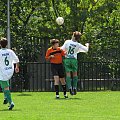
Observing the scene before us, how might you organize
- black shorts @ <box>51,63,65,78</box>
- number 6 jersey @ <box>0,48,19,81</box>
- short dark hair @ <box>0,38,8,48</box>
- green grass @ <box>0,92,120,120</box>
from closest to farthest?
green grass @ <box>0,92,120,120</box> → short dark hair @ <box>0,38,8,48</box> → number 6 jersey @ <box>0,48,19,81</box> → black shorts @ <box>51,63,65,78</box>

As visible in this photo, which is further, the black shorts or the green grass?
the black shorts

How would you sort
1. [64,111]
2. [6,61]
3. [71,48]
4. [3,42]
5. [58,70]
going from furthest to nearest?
[71,48]
[58,70]
[6,61]
[3,42]
[64,111]

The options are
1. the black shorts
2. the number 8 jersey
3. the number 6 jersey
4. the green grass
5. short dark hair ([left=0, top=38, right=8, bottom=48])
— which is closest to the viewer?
the green grass

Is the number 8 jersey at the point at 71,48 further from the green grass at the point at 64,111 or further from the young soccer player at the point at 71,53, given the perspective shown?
the green grass at the point at 64,111

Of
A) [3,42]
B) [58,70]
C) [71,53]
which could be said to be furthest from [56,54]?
[3,42]

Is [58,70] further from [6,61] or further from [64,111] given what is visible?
[64,111]

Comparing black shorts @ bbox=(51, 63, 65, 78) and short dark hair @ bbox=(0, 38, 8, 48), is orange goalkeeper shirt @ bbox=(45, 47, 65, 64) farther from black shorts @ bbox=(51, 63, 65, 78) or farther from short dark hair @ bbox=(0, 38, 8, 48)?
short dark hair @ bbox=(0, 38, 8, 48)

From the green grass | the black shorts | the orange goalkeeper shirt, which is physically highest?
the orange goalkeeper shirt

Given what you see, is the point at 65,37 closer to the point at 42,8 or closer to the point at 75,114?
the point at 42,8

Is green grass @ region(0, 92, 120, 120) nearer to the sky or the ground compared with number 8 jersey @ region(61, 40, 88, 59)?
nearer to the ground

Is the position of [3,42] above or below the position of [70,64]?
above

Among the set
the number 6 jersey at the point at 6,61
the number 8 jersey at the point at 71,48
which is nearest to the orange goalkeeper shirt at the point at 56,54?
the number 8 jersey at the point at 71,48

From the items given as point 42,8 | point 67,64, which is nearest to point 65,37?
point 42,8

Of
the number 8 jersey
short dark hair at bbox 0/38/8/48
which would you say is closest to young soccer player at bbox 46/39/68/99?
the number 8 jersey
